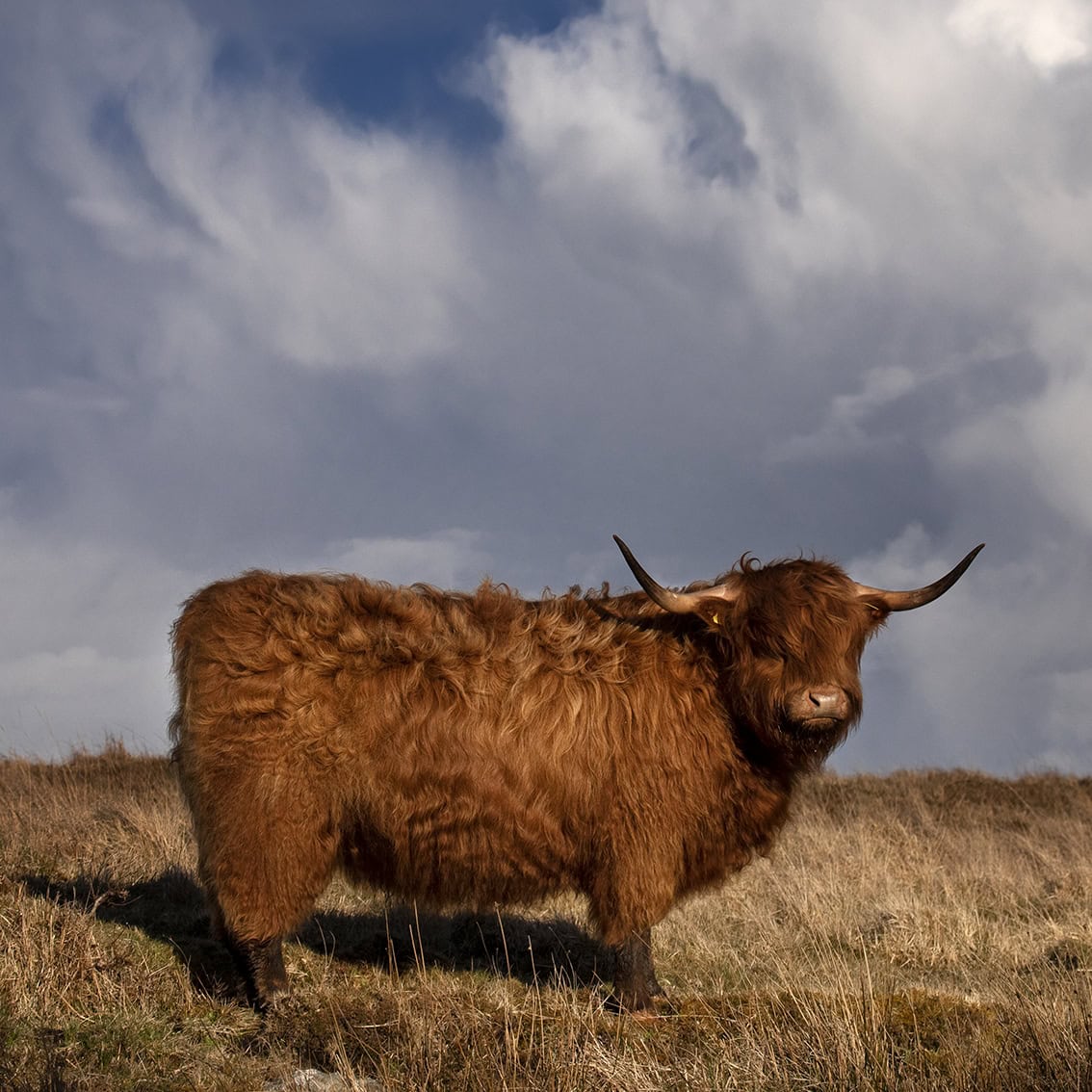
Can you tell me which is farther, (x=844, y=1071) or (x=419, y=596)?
(x=419, y=596)

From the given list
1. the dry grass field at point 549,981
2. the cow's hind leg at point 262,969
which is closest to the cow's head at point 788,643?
the dry grass field at point 549,981

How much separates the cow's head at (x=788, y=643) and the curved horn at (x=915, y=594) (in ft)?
0.56

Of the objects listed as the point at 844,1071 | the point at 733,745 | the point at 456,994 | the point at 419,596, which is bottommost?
the point at 844,1071

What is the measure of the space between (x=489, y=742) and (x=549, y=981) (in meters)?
1.74

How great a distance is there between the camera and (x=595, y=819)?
19.4ft

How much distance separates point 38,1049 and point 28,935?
3.75 feet

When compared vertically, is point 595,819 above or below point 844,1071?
above

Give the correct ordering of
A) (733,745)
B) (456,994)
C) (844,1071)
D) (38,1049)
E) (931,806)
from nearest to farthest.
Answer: (844,1071) < (38,1049) < (456,994) < (733,745) < (931,806)

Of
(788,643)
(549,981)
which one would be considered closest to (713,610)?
(788,643)

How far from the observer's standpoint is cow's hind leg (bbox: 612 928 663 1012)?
593cm

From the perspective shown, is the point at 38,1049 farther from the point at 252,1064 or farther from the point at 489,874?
the point at 489,874

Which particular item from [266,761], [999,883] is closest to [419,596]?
[266,761]

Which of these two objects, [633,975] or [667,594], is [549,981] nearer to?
[633,975]

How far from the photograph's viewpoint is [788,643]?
19.3 feet
